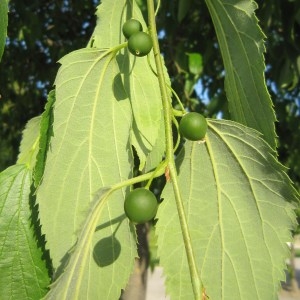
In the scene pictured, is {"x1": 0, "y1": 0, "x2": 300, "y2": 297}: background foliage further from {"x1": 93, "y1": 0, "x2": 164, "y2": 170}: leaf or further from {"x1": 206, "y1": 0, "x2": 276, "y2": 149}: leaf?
{"x1": 206, "y1": 0, "x2": 276, "y2": 149}: leaf

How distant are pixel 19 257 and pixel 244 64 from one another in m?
0.47

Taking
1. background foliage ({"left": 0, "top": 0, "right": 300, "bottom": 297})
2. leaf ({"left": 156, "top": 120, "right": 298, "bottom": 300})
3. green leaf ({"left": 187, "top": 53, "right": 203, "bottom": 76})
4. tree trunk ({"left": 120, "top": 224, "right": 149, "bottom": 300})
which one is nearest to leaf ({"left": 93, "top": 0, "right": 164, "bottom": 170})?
background foliage ({"left": 0, "top": 0, "right": 300, "bottom": 297})

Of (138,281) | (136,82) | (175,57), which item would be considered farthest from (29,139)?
(138,281)

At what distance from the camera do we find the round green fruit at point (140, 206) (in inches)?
26.5

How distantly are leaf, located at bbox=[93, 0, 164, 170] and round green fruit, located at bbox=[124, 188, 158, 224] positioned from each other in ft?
0.83

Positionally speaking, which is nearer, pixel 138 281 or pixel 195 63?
pixel 195 63

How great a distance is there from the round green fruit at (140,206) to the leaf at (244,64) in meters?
0.29

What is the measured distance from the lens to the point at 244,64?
904 millimetres

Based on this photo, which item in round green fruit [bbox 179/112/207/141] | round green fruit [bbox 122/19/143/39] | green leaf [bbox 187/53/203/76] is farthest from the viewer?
green leaf [bbox 187/53/203/76]

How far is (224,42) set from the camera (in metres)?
0.93

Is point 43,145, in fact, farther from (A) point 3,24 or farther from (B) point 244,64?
(B) point 244,64

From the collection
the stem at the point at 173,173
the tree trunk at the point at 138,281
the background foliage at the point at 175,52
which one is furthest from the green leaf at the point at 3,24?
the tree trunk at the point at 138,281

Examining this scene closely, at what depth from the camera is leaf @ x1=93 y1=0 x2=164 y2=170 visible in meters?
0.95

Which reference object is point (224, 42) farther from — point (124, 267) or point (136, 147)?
point (124, 267)
